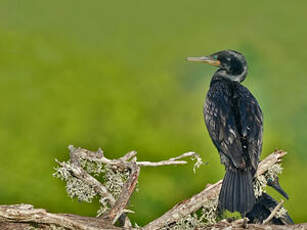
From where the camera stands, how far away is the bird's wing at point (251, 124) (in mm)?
4238

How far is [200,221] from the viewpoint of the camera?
14.5ft

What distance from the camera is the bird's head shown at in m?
4.83

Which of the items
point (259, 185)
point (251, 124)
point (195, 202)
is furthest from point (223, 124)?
point (195, 202)

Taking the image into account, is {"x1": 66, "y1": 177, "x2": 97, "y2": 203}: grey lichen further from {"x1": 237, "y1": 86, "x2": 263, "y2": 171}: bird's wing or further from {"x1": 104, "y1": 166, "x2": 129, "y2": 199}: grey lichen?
{"x1": 237, "y1": 86, "x2": 263, "y2": 171}: bird's wing

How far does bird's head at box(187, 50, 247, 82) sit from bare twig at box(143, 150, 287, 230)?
834mm

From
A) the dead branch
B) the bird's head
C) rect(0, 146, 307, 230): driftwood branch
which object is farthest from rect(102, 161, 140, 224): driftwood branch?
the bird's head

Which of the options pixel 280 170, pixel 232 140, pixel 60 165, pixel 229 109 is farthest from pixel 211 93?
pixel 60 165

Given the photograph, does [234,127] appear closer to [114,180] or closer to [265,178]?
[265,178]

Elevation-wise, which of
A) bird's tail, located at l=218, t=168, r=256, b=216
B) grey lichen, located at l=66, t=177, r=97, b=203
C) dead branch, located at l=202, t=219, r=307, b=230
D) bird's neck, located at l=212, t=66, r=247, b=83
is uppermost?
bird's neck, located at l=212, t=66, r=247, b=83

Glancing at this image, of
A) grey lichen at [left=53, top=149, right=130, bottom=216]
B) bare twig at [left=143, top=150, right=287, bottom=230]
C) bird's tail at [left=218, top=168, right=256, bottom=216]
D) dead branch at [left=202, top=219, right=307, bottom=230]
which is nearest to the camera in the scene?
dead branch at [left=202, top=219, right=307, bottom=230]

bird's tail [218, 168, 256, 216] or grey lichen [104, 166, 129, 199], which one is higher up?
grey lichen [104, 166, 129, 199]

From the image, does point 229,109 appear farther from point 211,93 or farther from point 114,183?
point 114,183

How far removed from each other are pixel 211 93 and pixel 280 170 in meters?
0.90

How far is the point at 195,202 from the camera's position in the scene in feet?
14.4
